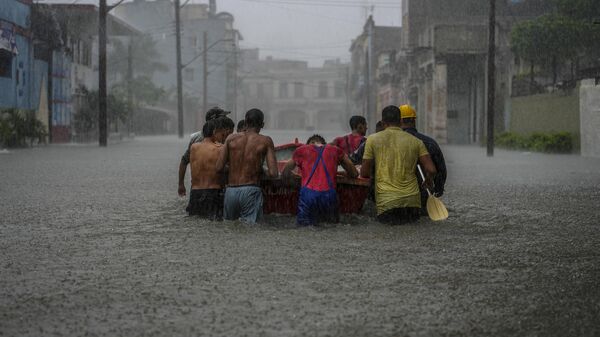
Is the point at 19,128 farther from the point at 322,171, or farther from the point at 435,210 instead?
the point at 435,210

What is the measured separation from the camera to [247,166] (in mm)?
8438

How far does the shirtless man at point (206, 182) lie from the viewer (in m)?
→ 8.77

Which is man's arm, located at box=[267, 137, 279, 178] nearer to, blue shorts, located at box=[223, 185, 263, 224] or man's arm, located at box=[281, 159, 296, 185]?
man's arm, located at box=[281, 159, 296, 185]

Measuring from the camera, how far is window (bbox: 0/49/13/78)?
30.0 meters

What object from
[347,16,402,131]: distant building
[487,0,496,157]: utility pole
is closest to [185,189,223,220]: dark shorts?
[487,0,496,157]: utility pole

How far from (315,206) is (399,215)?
89cm

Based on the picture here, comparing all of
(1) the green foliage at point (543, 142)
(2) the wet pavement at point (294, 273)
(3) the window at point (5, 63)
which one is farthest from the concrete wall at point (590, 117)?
(3) the window at point (5, 63)

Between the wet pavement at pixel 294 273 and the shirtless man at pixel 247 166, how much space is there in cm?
26

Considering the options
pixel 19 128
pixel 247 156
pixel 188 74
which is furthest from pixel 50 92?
pixel 188 74

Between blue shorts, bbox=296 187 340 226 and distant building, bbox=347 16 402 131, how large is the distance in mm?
48950

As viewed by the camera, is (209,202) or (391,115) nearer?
(391,115)

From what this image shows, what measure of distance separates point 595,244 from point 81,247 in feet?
14.4

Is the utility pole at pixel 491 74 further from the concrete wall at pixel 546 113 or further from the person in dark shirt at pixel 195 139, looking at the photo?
the person in dark shirt at pixel 195 139

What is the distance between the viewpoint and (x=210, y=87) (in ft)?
279
